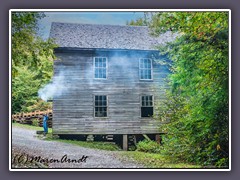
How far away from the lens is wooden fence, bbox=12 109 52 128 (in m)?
4.67

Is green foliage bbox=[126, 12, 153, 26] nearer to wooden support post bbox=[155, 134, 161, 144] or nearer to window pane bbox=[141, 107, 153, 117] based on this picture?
window pane bbox=[141, 107, 153, 117]

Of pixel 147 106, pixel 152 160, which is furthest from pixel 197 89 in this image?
pixel 152 160

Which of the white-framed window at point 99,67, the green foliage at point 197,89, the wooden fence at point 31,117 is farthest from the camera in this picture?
the white-framed window at point 99,67

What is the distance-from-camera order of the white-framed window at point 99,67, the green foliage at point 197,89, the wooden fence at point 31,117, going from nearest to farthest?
the wooden fence at point 31,117, the green foliage at point 197,89, the white-framed window at point 99,67

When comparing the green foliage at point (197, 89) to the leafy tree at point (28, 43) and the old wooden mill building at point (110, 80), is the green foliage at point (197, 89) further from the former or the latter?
the leafy tree at point (28, 43)

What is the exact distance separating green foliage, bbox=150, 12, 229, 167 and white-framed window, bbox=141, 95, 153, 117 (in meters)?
0.14

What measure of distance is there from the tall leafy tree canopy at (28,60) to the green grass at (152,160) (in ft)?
4.44

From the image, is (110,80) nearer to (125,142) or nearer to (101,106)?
(101,106)

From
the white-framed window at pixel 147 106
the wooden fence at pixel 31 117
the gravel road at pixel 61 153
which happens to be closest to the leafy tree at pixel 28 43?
the wooden fence at pixel 31 117

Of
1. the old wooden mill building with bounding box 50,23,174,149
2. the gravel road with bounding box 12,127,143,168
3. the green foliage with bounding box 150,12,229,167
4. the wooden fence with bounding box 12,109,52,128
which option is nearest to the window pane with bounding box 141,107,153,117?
the old wooden mill building with bounding box 50,23,174,149

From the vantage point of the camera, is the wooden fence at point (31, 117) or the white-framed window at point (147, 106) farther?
the white-framed window at point (147, 106)

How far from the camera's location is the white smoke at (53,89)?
15.6 ft

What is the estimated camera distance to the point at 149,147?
4.85m
